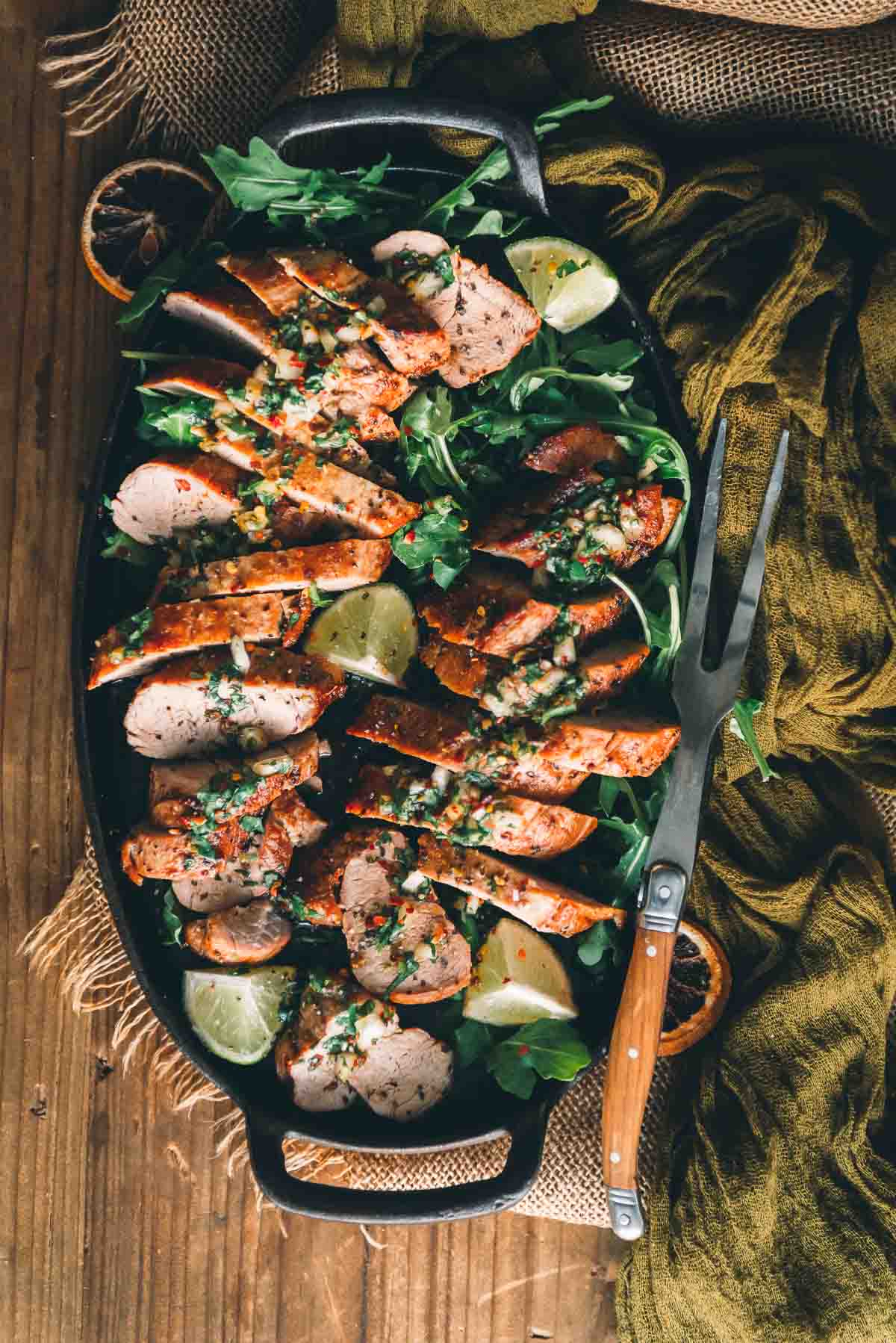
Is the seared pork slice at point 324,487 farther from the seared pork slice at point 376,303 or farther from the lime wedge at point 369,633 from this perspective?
the seared pork slice at point 376,303

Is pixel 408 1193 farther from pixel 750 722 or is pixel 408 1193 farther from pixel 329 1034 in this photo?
pixel 750 722

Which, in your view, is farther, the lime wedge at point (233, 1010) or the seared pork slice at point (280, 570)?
the lime wedge at point (233, 1010)

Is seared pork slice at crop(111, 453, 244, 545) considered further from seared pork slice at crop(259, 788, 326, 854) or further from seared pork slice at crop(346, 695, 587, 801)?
seared pork slice at crop(259, 788, 326, 854)

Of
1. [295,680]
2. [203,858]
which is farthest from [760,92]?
[203,858]

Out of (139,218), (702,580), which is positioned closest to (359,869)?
(702,580)

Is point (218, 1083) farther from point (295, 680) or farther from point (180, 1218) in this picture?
point (295, 680)

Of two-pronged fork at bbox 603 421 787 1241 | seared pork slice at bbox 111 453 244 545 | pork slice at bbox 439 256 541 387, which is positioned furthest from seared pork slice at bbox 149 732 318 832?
pork slice at bbox 439 256 541 387

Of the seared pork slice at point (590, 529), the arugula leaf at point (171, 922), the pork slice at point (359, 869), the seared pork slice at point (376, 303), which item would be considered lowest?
the arugula leaf at point (171, 922)

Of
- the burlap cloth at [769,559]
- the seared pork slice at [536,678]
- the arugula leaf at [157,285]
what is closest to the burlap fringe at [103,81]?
the burlap cloth at [769,559]
